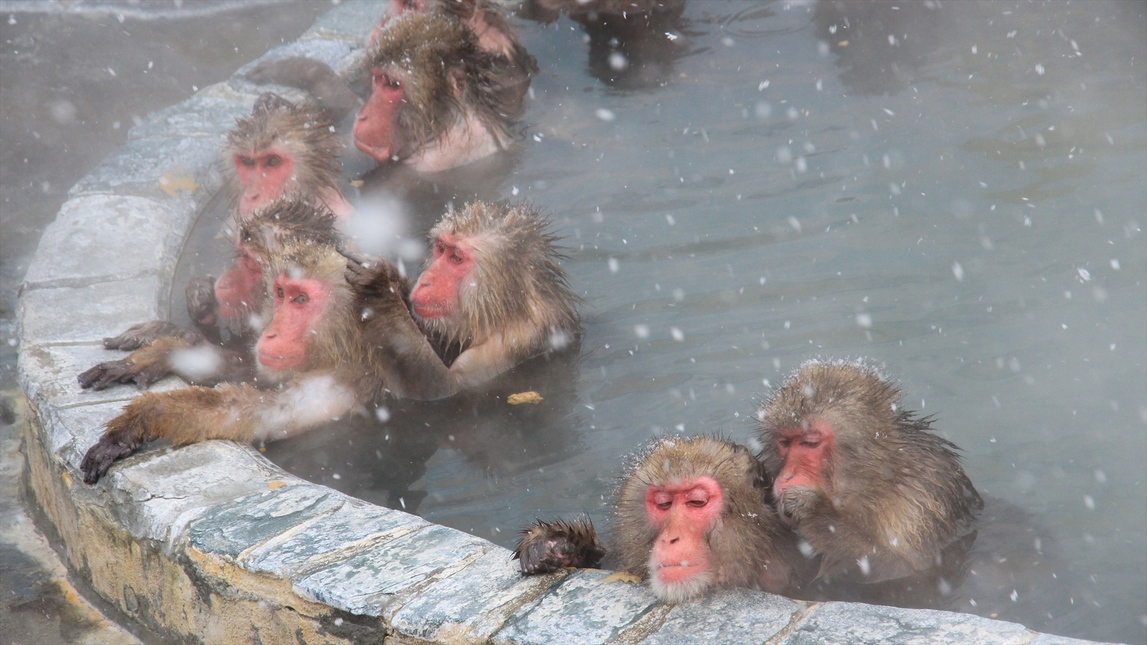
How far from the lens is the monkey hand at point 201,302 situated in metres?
4.94

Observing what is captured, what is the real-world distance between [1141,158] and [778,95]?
1.97 m

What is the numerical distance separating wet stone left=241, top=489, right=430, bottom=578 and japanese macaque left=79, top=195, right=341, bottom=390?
1.24m

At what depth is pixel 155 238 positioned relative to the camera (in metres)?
5.30

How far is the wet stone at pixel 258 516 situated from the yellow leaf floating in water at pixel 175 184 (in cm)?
277

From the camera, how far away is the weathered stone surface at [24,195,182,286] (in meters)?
4.93

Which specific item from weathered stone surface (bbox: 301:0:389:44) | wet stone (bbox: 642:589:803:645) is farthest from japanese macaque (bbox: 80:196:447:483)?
weathered stone surface (bbox: 301:0:389:44)

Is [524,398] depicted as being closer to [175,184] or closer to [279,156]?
[279,156]

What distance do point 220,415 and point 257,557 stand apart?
931 mm

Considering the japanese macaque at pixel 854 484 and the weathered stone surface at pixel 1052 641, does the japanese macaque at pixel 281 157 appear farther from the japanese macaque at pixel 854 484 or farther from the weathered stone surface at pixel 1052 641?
the weathered stone surface at pixel 1052 641

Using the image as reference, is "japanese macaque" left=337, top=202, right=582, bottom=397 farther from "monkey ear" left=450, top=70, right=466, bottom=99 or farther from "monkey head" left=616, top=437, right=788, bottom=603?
"monkey ear" left=450, top=70, right=466, bottom=99

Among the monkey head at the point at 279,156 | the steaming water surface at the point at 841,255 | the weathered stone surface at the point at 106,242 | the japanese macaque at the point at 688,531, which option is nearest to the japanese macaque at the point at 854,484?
the japanese macaque at the point at 688,531

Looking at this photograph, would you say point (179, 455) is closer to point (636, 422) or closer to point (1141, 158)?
point (636, 422)

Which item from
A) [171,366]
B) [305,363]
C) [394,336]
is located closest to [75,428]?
[171,366]

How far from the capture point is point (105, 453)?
147 inches
